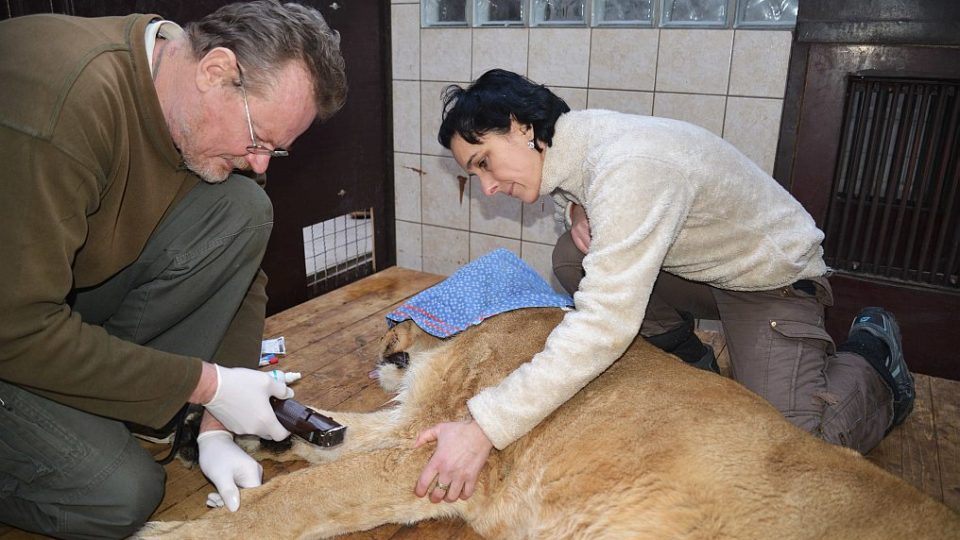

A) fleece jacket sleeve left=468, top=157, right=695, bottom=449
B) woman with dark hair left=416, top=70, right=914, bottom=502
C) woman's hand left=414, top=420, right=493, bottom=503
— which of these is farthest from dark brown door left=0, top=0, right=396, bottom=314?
fleece jacket sleeve left=468, top=157, right=695, bottom=449

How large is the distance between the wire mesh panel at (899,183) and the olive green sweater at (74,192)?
3233mm

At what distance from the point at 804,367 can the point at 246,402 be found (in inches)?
79.2

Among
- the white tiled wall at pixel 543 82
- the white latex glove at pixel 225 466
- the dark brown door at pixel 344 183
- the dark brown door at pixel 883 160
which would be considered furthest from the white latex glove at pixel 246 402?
the dark brown door at pixel 883 160

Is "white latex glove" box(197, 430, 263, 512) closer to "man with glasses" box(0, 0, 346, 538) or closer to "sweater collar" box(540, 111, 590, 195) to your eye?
"man with glasses" box(0, 0, 346, 538)

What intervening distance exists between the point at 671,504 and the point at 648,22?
288cm

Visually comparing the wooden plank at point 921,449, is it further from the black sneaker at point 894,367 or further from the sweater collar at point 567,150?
the sweater collar at point 567,150

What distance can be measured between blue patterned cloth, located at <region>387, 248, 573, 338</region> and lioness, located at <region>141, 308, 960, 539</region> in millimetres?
199

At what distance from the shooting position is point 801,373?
2611 millimetres

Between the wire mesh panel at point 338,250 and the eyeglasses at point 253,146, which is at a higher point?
the eyeglasses at point 253,146

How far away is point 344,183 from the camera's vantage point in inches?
178

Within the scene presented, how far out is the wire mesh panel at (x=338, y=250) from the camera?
4.41 meters

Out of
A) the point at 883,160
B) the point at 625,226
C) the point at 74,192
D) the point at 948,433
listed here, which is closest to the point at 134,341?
the point at 74,192

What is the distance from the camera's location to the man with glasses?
1677mm

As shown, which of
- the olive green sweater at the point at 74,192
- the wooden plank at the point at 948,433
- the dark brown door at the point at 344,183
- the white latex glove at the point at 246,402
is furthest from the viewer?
the dark brown door at the point at 344,183
